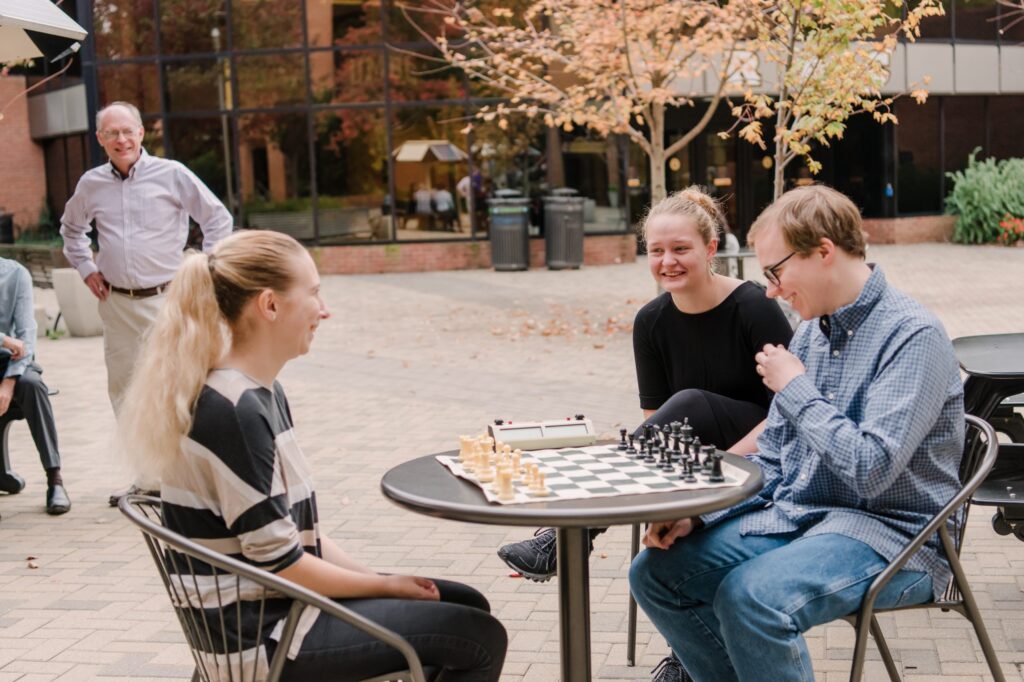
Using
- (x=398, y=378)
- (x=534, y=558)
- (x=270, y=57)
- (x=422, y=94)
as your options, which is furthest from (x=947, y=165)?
(x=534, y=558)

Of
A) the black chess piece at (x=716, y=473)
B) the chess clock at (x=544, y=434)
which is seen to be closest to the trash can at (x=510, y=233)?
the chess clock at (x=544, y=434)

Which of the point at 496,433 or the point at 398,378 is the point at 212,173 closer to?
the point at 398,378

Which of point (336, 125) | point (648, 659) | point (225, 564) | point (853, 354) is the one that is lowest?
point (648, 659)

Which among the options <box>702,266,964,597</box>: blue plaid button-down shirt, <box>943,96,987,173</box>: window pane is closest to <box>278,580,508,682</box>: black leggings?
<box>702,266,964,597</box>: blue plaid button-down shirt

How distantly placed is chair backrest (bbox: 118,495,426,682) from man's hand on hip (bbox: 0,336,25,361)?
4093 mm

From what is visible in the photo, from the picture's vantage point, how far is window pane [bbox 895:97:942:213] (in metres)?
27.2

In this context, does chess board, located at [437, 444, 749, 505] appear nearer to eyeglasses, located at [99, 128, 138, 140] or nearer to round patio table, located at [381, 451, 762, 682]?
round patio table, located at [381, 451, 762, 682]

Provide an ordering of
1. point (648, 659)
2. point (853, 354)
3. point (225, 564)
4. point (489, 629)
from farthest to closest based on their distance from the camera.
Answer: point (648, 659)
point (853, 354)
point (489, 629)
point (225, 564)

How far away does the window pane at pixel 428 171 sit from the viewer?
22938mm

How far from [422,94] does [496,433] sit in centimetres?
2004

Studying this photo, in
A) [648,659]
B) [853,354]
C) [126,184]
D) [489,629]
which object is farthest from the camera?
[126,184]

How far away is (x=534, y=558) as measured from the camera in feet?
12.5

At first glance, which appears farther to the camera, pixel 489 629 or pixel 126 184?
pixel 126 184

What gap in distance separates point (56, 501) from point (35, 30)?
2474 mm
